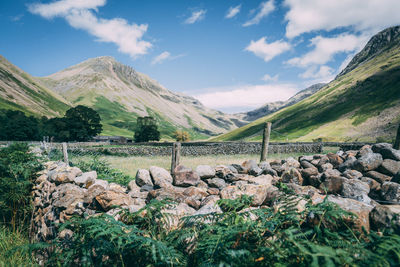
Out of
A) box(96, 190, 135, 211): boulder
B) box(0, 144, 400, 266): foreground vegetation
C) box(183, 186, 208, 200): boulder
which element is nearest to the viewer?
box(0, 144, 400, 266): foreground vegetation

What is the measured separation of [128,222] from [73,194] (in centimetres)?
235

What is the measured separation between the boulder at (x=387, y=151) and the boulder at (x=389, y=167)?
39 centimetres

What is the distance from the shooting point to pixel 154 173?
702 cm

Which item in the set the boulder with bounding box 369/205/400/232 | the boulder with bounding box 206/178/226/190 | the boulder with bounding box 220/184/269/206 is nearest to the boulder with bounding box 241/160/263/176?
the boulder with bounding box 206/178/226/190

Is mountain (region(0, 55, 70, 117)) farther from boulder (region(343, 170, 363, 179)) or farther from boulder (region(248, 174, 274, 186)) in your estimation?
boulder (region(343, 170, 363, 179))

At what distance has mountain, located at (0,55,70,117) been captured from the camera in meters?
137

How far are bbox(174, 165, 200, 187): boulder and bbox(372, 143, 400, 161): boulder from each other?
642 centimetres

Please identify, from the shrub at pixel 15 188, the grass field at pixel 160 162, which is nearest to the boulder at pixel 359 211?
the shrub at pixel 15 188

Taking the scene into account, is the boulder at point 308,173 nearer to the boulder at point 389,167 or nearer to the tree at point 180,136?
the boulder at point 389,167

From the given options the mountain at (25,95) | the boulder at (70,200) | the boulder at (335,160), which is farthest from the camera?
the mountain at (25,95)

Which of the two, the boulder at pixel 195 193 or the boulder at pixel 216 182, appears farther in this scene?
the boulder at pixel 216 182

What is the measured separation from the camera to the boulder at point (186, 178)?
266 inches

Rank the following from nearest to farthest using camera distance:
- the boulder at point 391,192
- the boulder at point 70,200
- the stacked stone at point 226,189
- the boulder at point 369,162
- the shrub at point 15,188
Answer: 1. the stacked stone at point 226,189
2. the boulder at point 70,200
3. the boulder at point 391,192
4. the shrub at point 15,188
5. the boulder at point 369,162

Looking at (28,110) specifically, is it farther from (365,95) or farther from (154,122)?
(365,95)
